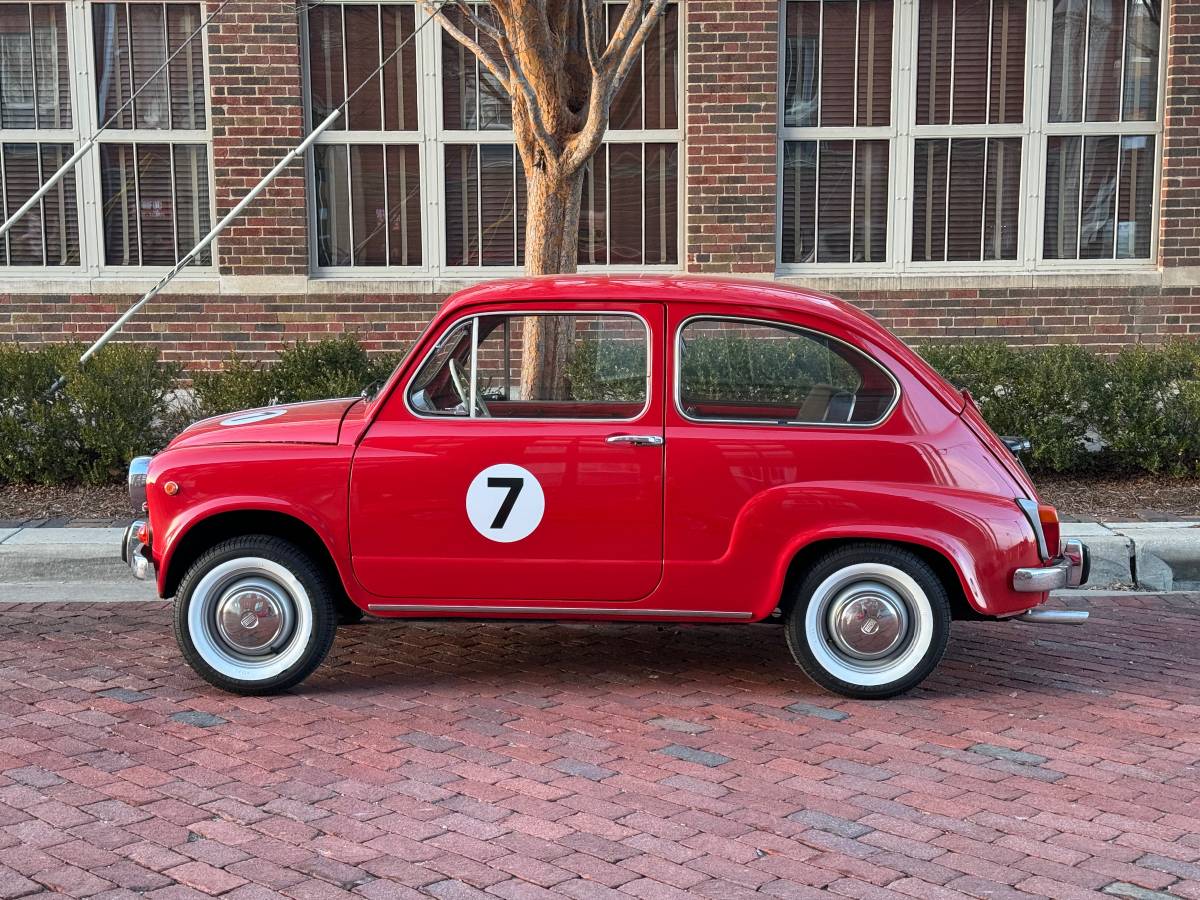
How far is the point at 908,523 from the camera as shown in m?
5.18

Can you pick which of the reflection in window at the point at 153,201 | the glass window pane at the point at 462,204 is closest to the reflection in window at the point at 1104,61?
the glass window pane at the point at 462,204

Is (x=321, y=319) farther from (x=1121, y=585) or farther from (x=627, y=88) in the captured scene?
(x=1121, y=585)

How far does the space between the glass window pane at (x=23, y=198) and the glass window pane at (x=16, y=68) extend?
26cm

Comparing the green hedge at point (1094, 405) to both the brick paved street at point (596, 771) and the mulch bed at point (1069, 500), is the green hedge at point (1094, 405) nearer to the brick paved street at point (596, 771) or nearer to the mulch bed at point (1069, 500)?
the mulch bed at point (1069, 500)

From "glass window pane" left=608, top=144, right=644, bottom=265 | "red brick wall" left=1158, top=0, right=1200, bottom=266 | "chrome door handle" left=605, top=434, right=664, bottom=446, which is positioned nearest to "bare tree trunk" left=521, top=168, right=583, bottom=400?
"chrome door handle" left=605, top=434, right=664, bottom=446

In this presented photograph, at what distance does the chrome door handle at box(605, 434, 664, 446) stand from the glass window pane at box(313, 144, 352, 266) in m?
7.44

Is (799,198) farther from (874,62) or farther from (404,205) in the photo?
(404,205)

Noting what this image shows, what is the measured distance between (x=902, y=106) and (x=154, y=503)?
8512 millimetres

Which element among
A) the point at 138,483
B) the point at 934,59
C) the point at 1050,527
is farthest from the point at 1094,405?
the point at 138,483

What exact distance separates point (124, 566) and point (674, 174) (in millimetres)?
6437

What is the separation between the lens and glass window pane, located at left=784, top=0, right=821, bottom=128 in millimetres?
11680

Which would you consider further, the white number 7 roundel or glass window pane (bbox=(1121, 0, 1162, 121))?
glass window pane (bbox=(1121, 0, 1162, 121))

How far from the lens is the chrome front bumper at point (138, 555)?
545 centimetres

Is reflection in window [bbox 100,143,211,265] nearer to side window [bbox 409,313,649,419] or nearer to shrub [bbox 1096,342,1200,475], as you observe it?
side window [bbox 409,313,649,419]
